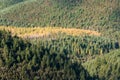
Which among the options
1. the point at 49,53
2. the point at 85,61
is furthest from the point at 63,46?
the point at 49,53

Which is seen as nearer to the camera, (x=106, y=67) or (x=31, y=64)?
(x=31, y=64)

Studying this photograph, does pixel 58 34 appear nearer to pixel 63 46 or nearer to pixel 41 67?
pixel 63 46

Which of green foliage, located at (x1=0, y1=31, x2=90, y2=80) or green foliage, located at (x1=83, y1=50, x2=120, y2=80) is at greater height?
green foliage, located at (x1=0, y1=31, x2=90, y2=80)

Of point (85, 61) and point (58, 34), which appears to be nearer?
point (85, 61)

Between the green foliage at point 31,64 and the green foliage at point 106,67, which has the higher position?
the green foliage at point 31,64

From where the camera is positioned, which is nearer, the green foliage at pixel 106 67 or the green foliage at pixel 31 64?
the green foliage at pixel 31 64

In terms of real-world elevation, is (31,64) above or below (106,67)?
above

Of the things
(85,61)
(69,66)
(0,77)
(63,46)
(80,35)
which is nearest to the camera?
(0,77)

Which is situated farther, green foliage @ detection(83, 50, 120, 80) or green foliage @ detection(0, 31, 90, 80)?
green foliage @ detection(83, 50, 120, 80)
